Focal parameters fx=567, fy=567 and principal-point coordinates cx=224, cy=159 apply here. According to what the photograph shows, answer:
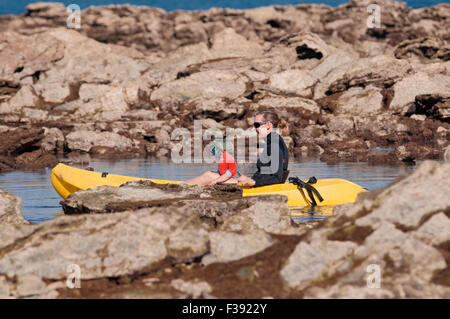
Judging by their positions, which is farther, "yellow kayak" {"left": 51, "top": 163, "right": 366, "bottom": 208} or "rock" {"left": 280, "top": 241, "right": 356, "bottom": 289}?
"yellow kayak" {"left": 51, "top": 163, "right": 366, "bottom": 208}

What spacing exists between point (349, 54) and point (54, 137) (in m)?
27.7

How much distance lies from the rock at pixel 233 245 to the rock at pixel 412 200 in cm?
107

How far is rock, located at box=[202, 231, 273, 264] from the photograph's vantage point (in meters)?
5.97

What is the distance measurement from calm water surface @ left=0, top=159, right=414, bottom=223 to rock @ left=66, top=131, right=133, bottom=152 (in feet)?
16.9

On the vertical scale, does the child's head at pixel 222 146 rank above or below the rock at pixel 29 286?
above

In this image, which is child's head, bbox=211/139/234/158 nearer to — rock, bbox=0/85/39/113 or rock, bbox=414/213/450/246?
rock, bbox=414/213/450/246

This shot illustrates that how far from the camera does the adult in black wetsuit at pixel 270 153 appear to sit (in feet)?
39.8

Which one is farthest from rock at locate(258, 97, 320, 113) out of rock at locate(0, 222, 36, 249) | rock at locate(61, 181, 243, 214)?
rock at locate(0, 222, 36, 249)

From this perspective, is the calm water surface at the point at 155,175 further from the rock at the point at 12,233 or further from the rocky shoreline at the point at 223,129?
the rock at the point at 12,233

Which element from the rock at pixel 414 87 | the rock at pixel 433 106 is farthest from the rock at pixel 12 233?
the rock at pixel 414 87

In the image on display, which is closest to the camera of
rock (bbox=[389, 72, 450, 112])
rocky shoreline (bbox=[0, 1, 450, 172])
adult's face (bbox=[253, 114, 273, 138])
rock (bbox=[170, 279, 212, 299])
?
rock (bbox=[170, 279, 212, 299])

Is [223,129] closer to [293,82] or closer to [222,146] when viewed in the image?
[293,82]

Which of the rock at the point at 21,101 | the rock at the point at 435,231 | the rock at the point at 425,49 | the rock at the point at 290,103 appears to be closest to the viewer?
the rock at the point at 435,231
